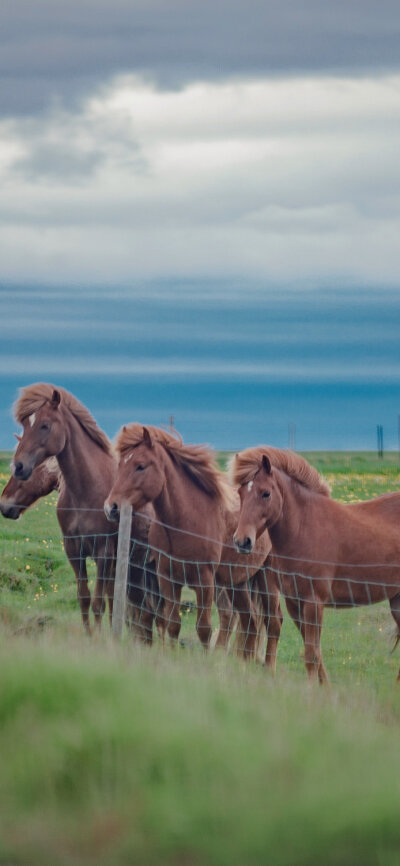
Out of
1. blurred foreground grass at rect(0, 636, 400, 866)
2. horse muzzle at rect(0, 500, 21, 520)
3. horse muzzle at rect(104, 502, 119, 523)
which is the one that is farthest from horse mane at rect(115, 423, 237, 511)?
blurred foreground grass at rect(0, 636, 400, 866)

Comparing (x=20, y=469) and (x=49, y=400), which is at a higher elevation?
(x=49, y=400)

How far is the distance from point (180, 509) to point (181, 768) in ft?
13.3

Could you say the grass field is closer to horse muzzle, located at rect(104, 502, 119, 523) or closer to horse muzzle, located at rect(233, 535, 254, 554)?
horse muzzle, located at rect(233, 535, 254, 554)

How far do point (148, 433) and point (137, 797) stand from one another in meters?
4.26

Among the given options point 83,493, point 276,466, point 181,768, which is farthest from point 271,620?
point 181,768

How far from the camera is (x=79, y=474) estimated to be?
9.11m

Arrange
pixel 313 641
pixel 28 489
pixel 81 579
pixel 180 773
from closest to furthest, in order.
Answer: pixel 180 773, pixel 313 641, pixel 81 579, pixel 28 489

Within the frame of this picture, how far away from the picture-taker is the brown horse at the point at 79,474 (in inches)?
348

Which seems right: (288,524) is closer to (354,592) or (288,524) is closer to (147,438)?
(354,592)

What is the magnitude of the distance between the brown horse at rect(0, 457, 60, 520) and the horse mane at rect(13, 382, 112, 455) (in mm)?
760

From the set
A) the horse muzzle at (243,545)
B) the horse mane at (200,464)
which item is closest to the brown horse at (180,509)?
the horse mane at (200,464)

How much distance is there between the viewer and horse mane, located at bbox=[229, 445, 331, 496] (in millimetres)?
8031

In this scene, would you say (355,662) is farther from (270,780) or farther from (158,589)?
(270,780)

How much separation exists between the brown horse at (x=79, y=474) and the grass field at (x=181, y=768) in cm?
249
